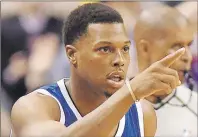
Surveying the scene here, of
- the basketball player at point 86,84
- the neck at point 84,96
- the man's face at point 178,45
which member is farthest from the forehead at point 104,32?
the man's face at point 178,45

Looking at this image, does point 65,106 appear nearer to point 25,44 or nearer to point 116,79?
point 116,79

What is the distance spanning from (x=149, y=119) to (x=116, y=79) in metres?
0.23

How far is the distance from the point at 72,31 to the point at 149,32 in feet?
1.20

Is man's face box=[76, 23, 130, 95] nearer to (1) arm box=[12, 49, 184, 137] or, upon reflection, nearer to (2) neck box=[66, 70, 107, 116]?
(2) neck box=[66, 70, 107, 116]

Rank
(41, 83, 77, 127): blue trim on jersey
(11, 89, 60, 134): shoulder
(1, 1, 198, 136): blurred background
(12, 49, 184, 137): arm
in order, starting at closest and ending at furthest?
(12, 49, 184, 137): arm, (11, 89, 60, 134): shoulder, (41, 83, 77, 127): blue trim on jersey, (1, 1, 198, 136): blurred background

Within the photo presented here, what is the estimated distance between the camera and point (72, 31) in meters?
0.98

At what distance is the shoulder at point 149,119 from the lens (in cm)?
110

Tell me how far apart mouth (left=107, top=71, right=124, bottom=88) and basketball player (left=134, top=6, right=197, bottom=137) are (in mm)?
335

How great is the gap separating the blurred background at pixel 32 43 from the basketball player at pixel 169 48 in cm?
2

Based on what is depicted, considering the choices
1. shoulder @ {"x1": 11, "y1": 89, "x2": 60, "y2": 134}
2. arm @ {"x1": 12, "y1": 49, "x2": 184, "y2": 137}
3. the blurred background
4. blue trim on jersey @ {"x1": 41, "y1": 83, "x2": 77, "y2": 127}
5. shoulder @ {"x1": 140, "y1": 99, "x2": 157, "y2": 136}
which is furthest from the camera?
the blurred background

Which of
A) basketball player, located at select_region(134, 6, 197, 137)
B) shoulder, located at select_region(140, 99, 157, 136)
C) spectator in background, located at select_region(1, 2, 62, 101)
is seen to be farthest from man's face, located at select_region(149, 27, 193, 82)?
spectator in background, located at select_region(1, 2, 62, 101)

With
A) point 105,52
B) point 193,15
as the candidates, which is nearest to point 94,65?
point 105,52

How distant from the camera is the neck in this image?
101 centimetres

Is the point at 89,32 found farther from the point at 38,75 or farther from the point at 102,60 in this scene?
the point at 38,75
